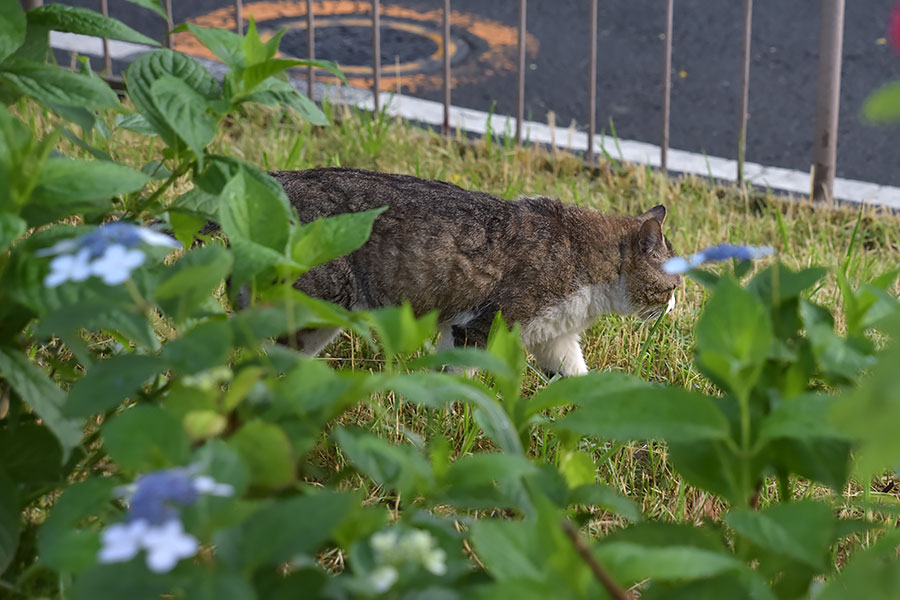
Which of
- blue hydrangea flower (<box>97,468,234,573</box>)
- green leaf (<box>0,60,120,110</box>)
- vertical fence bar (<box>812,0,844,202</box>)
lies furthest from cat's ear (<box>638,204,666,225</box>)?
blue hydrangea flower (<box>97,468,234,573</box>)

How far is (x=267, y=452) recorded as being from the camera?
1340 mm

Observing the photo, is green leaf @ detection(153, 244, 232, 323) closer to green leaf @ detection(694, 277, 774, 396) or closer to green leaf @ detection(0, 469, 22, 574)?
green leaf @ detection(0, 469, 22, 574)

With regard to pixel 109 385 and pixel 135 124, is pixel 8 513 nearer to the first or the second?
pixel 109 385

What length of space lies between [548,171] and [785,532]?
4.20 m

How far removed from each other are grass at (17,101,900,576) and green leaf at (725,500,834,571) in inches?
76.6

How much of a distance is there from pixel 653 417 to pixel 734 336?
0.16 m

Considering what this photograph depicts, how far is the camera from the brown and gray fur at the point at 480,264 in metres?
3.60

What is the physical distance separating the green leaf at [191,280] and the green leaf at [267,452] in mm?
186

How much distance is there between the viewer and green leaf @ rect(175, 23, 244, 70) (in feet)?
6.41

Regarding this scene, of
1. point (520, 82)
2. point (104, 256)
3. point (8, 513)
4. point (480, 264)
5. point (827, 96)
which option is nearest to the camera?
point (104, 256)

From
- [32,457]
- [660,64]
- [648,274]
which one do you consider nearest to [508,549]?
[32,457]

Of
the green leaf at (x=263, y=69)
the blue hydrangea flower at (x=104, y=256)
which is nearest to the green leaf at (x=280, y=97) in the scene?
the green leaf at (x=263, y=69)

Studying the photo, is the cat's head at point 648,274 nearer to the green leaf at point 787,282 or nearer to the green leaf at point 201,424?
the green leaf at point 787,282

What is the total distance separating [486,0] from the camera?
8.40 meters
